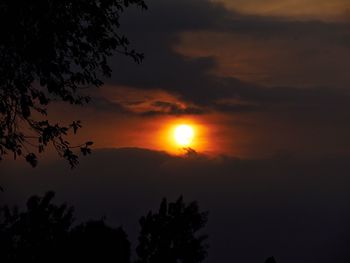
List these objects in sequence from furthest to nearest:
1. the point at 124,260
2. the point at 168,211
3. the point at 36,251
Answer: the point at 168,211, the point at 124,260, the point at 36,251

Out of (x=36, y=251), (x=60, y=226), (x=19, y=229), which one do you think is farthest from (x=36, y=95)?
(x=60, y=226)

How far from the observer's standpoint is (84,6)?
15031mm

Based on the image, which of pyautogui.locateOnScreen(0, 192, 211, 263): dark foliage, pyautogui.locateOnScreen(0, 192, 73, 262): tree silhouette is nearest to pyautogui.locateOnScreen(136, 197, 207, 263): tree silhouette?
pyautogui.locateOnScreen(0, 192, 211, 263): dark foliage

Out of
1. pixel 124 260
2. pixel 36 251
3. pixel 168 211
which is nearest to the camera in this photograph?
pixel 36 251

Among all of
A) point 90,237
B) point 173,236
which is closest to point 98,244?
point 90,237

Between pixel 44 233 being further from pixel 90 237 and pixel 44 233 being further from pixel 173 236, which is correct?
pixel 173 236

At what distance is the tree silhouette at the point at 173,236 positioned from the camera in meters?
39.2

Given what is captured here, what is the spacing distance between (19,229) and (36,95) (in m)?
3.45

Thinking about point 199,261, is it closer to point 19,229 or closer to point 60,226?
point 60,226

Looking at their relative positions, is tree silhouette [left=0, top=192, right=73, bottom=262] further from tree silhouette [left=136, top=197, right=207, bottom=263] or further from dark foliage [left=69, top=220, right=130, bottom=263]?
tree silhouette [left=136, top=197, right=207, bottom=263]

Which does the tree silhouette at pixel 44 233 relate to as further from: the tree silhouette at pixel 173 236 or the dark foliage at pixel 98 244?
the tree silhouette at pixel 173 236

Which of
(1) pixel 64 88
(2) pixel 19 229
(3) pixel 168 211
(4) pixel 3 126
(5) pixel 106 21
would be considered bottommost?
(2) pixel 19 229

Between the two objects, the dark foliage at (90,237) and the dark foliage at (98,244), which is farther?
the dark foliage at (98,244)

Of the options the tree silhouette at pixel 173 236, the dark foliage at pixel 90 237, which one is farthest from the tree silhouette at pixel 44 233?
the tree silhouette at pixel 173 236
